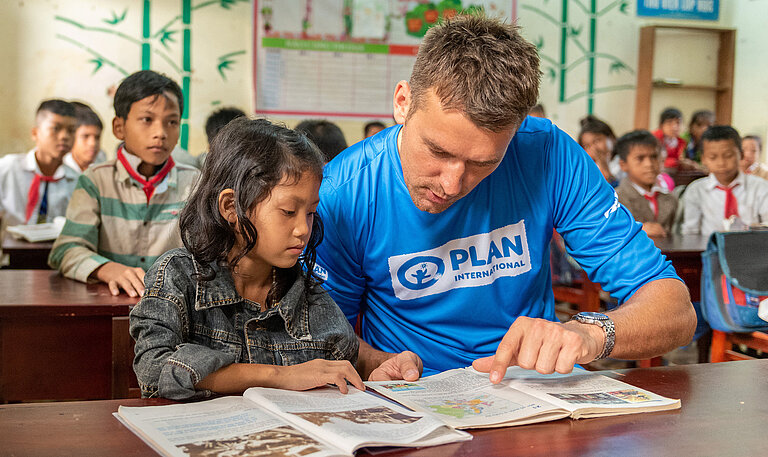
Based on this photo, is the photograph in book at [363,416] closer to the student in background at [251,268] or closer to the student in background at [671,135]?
the student in background at [251,268]

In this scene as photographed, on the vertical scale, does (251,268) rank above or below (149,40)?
below

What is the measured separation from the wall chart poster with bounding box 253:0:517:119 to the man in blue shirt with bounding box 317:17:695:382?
438cm

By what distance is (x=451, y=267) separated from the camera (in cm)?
149

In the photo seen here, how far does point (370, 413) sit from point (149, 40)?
16.8 feet

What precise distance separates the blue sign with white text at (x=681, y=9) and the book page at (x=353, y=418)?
6462 mm

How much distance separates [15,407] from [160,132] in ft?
5.31

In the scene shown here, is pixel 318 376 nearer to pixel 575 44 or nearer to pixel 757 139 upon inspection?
pixel 575 44

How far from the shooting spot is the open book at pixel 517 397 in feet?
3.29

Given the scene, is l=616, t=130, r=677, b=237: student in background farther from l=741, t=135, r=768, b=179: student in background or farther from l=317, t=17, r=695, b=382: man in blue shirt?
l=317, t=17, r=695, b=382: man in blue shirt

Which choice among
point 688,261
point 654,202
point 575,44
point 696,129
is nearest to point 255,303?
point 688,261

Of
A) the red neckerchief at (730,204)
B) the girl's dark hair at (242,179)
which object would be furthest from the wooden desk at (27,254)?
the red neckerchief at (730,204)

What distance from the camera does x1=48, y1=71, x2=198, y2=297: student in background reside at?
92.5 inches

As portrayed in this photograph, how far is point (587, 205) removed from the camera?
5.06ft

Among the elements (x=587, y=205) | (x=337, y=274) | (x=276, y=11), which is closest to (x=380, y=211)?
(x=337, y=274)
